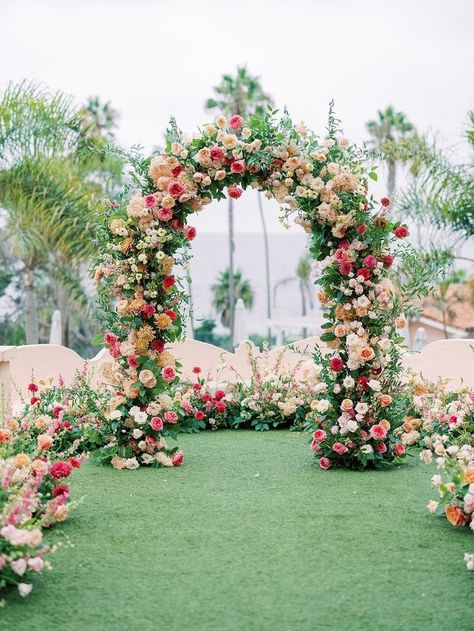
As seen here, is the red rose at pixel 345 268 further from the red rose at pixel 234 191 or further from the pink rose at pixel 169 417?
the pink rose at pixel 169 417

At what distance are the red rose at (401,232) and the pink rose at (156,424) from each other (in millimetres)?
2382

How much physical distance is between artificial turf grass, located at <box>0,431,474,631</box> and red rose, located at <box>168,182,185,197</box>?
85.7 inches

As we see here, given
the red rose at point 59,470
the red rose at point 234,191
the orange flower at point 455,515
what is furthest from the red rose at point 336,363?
the red rose at point 59,470

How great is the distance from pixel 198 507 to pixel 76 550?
3.84ft

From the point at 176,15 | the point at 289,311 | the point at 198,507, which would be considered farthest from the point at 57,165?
the point at 289,311

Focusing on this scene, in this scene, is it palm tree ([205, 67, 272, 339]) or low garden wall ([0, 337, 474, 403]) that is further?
palm tree ([205, 67, 272, 339])

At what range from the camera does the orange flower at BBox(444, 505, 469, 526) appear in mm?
5273

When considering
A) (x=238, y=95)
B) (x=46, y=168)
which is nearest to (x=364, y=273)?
(x=46, y=168)

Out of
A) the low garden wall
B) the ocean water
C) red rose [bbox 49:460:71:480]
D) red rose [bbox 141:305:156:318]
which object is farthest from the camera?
the ocean water

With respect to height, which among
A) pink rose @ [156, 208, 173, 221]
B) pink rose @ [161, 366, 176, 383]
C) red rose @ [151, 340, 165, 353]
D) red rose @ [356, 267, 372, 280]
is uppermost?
pink rose @ [156, 208, 173, 221]

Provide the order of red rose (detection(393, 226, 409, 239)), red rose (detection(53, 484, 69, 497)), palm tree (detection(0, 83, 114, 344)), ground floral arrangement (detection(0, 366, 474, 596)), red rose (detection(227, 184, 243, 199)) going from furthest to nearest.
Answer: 1. palm tree (detection(0, 83, 114, 344))
2. red rose (detection(227, 184, 243, 199))
3. red rose (detection(393, 226, 409, 239))
4. red rose (detection(53, 484, 69, 497))
5. ground floral arrangement (detection(0, 366, 474, 596))

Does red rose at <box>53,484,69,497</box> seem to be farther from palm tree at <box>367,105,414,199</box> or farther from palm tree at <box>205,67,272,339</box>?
palm tree at <box>367,105,414,199</box>

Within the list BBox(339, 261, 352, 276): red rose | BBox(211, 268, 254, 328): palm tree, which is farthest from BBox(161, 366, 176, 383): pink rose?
BBox(211, 268, 254, 328): palm tree

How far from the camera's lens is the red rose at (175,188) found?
7145 millimetres
